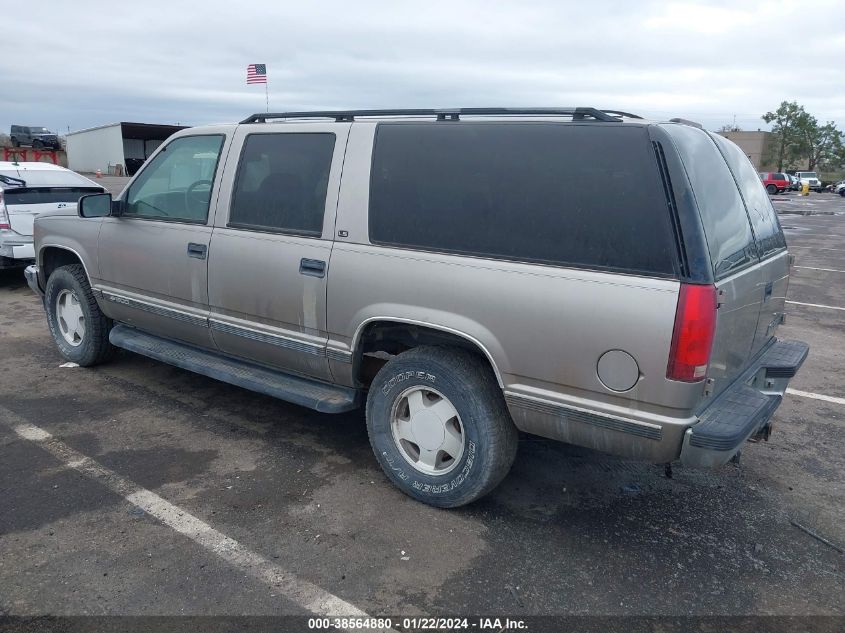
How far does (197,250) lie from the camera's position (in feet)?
14.6

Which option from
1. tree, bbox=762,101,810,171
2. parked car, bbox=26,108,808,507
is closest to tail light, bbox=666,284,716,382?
parked car, bbox=26,108,808,507

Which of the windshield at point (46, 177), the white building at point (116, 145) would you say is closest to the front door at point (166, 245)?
the windshield at point (46, 177)

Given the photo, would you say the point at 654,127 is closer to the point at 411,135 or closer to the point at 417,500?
the point at 411,135

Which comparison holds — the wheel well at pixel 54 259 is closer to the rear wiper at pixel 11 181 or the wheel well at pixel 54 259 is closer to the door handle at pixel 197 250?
the door handle at pixel 197 250

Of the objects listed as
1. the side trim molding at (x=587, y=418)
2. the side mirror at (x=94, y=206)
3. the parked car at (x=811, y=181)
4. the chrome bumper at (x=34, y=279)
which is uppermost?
the side mirror at (x=94, y=206)

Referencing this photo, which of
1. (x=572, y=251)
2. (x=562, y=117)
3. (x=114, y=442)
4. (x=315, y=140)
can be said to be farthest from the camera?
(x=114, y=442)

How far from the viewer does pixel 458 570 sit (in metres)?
3.13

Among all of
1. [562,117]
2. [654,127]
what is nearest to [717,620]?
[654,127]

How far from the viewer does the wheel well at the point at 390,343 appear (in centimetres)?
348

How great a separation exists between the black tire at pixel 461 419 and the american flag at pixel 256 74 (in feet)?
43.8

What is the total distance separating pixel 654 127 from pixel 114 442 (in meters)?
3.64

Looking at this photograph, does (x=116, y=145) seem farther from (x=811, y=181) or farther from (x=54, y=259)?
(x=811, y=181)

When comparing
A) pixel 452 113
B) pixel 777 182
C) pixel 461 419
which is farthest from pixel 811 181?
pixel 461 419

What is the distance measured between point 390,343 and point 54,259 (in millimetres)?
3665
